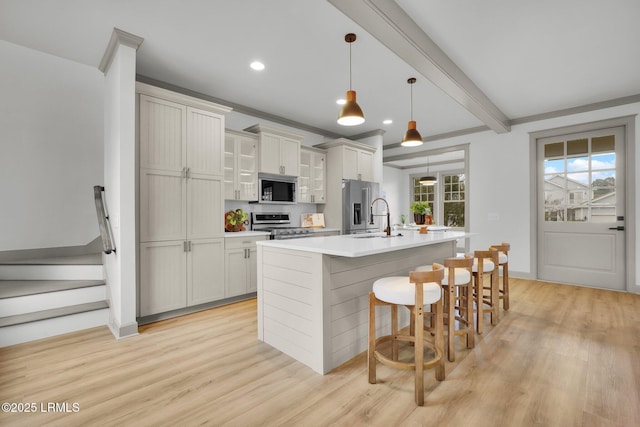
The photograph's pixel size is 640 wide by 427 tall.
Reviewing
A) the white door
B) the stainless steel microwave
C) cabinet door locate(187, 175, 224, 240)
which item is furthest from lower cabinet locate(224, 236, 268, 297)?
the white door

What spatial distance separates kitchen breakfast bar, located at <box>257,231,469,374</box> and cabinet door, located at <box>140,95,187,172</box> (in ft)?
4.98

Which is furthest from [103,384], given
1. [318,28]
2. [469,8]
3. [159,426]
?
[469,8]

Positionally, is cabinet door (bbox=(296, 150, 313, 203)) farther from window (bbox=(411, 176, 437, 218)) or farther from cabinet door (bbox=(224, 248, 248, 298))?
window (bbox=(411, 176, 437, 218))

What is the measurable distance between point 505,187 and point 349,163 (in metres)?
2.77

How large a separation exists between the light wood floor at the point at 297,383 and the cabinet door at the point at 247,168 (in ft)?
6.54

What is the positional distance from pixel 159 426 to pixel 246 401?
452 mm

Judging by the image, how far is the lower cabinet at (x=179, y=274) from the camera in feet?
9.84

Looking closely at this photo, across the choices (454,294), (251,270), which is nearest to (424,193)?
(251,270)

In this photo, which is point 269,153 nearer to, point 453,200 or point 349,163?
point 349,163

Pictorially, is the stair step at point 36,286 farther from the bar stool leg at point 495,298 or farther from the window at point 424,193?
the window at point 424,193

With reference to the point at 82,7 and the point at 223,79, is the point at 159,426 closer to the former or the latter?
the point at 82,7

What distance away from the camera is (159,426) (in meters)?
1.54

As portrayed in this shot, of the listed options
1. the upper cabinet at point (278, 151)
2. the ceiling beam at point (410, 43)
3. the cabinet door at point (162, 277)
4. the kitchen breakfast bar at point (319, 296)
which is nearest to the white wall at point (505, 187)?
the ceiling beam at point (410, 43)

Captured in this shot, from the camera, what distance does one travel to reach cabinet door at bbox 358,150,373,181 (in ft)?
18.3
